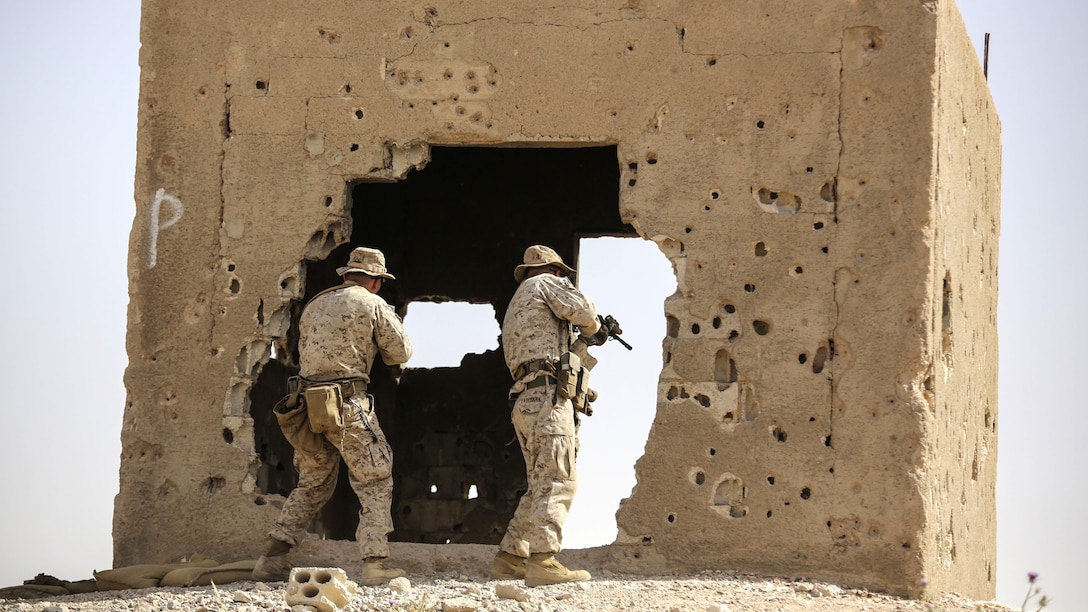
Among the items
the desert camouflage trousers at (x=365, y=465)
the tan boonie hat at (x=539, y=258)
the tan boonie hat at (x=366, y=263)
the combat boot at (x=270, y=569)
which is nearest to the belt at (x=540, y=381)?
the tan boonie hat at (x=539, y=258)

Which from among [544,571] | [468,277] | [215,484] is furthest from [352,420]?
[468,277]

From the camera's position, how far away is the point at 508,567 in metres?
9.33

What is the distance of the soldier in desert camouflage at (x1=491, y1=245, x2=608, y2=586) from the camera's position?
9.10m

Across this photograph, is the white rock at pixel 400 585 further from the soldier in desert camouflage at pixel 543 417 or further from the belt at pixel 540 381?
the belt at pixel 540 381

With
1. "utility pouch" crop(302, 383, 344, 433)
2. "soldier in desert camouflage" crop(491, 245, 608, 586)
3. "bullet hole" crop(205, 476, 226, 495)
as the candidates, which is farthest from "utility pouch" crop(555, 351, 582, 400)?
"bullet hole" crop(205, 476, 226, 495)

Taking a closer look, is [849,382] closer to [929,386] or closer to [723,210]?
[929,386]

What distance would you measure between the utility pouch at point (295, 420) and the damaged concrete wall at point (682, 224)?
3.71 feet

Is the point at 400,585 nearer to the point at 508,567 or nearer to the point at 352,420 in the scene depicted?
the point at 508,567

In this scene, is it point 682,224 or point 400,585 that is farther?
point 682,224

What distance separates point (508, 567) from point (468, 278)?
511 centimetres

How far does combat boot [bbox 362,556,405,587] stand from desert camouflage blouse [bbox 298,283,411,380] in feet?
3.33

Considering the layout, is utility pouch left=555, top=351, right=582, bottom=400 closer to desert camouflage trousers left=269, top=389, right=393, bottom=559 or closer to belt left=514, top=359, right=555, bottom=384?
belt left=514, top=359, right=555, bottom=384

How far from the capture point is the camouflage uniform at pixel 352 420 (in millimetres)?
9273

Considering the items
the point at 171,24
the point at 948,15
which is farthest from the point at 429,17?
the point at 948,15
